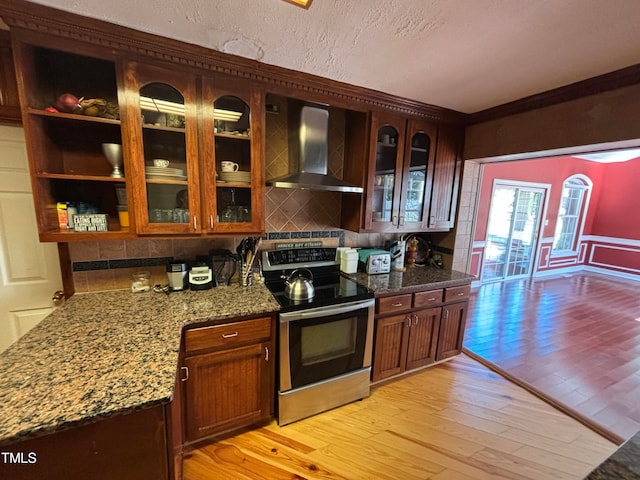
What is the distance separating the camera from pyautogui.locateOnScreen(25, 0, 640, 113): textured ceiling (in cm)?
113

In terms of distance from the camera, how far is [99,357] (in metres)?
1.12

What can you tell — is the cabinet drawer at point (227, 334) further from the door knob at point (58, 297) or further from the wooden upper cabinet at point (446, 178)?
the wooden upper cabinet at point (446, 178)

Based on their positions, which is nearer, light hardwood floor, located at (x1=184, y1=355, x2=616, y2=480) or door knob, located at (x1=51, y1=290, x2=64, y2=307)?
light hardwood floor, located at (x1=184, y1=355, x2=616, y2=480)

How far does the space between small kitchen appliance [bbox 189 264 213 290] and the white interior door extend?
87 centimetres

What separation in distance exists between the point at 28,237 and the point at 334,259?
217 cm

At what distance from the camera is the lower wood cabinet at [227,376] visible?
4.92 ft

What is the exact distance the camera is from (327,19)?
47.9 inches

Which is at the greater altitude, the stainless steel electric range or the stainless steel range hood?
the stainless steel range hood

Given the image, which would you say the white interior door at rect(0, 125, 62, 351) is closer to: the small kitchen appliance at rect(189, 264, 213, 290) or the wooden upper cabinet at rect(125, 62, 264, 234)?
the wooden upper cabinet at rect(125, 62, 264, 234)

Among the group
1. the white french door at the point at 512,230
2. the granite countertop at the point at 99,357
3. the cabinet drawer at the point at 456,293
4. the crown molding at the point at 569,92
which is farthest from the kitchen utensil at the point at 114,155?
the white french door at the point at 512,230

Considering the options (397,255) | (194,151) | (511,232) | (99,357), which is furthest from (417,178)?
(511,232)

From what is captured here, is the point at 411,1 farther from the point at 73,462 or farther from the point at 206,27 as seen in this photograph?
the point at 73,462

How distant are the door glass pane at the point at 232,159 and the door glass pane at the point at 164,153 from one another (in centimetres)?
21

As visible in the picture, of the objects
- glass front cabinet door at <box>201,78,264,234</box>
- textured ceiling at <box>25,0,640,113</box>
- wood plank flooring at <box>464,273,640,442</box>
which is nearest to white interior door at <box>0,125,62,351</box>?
textured ceiling at <box>25,0,640,113</box>
